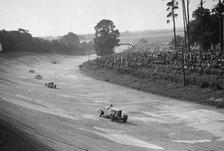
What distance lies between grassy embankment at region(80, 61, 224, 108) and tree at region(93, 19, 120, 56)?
3594cm

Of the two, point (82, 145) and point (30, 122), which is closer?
point (82, 145)

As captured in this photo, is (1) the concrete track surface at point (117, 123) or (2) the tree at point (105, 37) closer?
(1) the concrete track surface at point (117, 123)

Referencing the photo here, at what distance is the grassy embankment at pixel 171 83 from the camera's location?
119 ft

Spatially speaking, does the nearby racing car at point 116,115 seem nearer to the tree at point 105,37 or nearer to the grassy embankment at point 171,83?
the grassy embankment at point 171,83

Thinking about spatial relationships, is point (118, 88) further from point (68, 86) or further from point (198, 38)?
point (198, 38)

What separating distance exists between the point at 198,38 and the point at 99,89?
24.2 m

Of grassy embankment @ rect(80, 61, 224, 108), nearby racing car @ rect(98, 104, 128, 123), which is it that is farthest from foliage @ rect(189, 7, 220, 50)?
nearby racing car @ rect(98, 104, 128, 123)

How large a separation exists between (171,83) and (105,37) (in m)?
56.5

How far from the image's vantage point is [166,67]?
4784 cm

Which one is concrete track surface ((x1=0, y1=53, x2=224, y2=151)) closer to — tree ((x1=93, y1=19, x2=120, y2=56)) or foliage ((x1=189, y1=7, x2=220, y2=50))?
foliage ((x1=189, y1=7, x2=220, y2=50))

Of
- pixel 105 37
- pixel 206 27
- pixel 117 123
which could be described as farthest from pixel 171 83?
pixel 105 37

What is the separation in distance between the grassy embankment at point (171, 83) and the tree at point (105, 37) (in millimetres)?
35938

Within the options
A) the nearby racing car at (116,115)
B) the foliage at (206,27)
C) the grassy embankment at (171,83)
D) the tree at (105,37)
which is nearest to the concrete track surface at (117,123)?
the nearby racing car at (116,115)

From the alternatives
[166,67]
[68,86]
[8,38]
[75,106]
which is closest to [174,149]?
[75,106]
